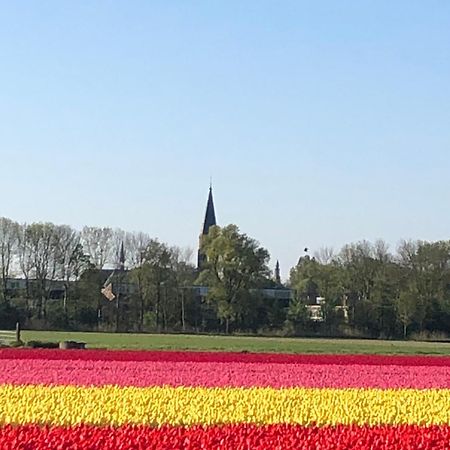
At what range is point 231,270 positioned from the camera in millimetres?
81000

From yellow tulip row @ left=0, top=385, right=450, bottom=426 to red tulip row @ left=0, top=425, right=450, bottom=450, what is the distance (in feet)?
5.95

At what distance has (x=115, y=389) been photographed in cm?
1745

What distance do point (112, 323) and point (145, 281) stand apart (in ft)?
15.6

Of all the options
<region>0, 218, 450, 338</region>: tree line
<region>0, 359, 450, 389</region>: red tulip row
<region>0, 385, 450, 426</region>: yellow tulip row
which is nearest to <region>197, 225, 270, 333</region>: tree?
<region>0, 218, 450, 338</region>: tree line

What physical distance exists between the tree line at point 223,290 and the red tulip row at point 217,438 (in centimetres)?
6634

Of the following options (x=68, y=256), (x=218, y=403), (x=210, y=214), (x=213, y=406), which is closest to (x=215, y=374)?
(x=218, y=403)

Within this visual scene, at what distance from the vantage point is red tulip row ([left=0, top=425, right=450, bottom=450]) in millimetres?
8859

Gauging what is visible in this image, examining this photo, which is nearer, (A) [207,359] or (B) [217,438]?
(B) [217,438]

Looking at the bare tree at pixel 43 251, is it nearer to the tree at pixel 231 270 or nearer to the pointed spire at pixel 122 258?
the pointed spire at pixel 122 258

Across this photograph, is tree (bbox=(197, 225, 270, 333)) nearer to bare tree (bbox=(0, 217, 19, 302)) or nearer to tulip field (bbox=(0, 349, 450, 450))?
bare tree (bbox=(0, 217, 19, 302))

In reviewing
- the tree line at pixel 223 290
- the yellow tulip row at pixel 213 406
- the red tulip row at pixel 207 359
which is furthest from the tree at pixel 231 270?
the yellow tulip row at pixel 213 406

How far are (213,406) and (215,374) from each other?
9202 millimetres

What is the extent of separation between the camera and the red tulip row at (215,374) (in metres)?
20.6

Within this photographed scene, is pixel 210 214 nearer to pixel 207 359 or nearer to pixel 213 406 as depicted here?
pixel 207 359
